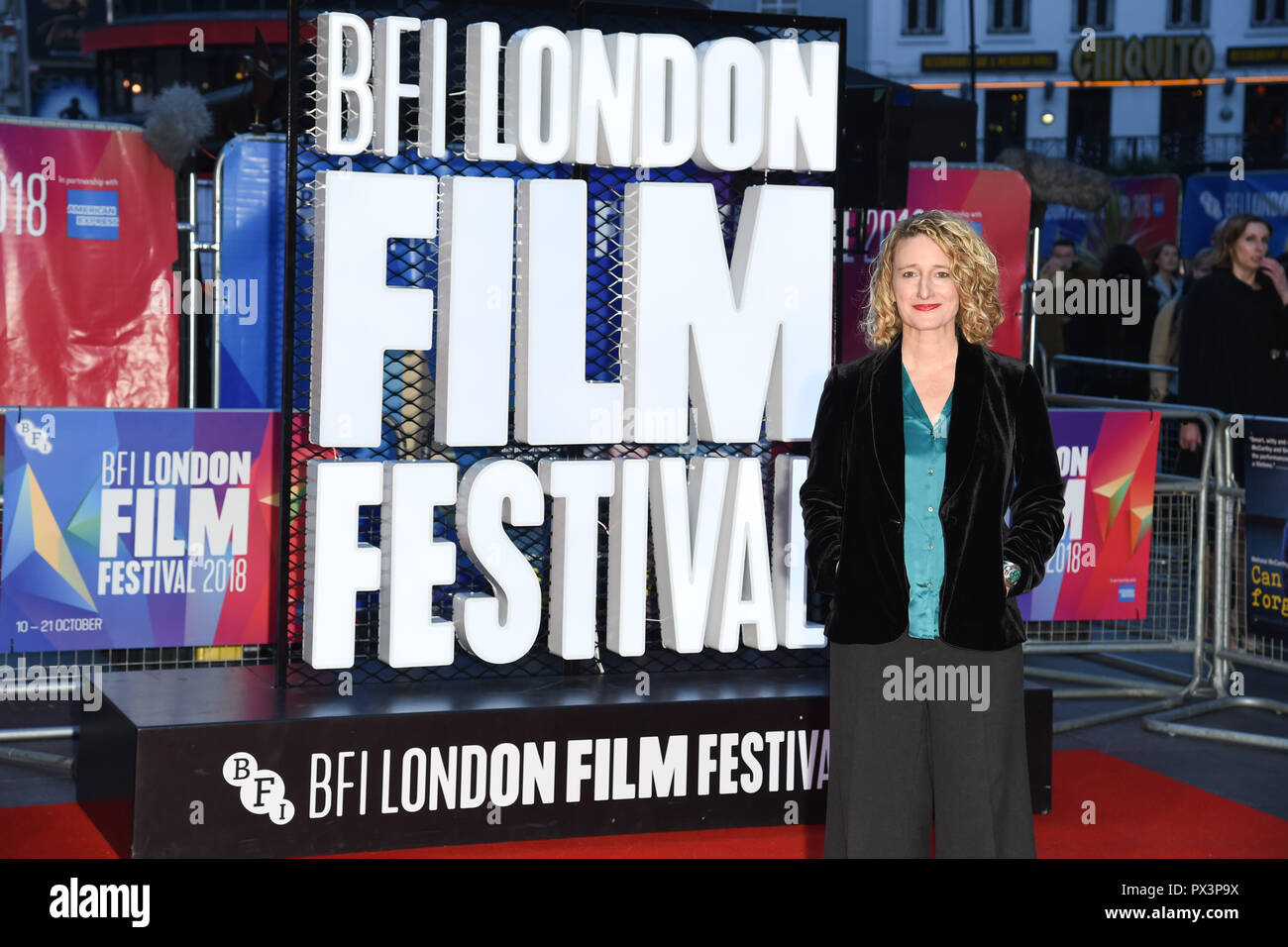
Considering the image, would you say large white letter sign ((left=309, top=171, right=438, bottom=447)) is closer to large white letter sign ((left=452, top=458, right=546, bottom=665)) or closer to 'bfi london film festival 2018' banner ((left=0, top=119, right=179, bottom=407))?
large white letter sign ((left=452, top=458, right=546, bottom=665))

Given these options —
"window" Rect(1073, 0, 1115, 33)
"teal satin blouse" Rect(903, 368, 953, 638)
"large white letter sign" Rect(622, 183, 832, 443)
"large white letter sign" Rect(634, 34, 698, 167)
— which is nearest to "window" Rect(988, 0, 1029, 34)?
"window" Rect(1073, 0, 1115, 33)

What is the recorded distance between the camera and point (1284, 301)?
8859 mm

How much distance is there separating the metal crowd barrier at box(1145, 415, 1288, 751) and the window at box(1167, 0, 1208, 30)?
43.2m

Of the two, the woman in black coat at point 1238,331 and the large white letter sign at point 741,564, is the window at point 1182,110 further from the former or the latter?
the large white letter sign at point 741,564

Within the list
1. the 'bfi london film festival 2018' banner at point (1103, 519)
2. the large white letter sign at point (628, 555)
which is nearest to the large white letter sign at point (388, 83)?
the large white letter sign at point (628, 555)

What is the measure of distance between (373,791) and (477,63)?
7.68 ft

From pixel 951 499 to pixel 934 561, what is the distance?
0.47 feet

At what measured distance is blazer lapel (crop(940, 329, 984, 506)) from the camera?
3490 millimetres

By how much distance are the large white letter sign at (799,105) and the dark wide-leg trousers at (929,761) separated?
7.79 feet

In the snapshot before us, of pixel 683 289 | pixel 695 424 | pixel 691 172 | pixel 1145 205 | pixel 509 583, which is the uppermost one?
pixel 1145 205

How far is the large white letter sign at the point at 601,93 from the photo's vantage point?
5.13 meters
